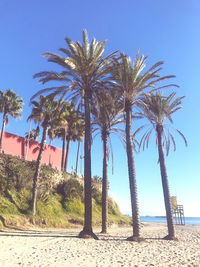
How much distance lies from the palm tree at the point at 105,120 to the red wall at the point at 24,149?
16.3 metres

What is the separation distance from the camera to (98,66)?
54.1 feet

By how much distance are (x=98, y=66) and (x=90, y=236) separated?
12.4 m

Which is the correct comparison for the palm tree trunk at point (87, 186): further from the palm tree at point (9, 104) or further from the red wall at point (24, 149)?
the palm tree at point (9, 104)

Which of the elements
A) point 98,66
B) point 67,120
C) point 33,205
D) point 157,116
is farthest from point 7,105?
point 157,116

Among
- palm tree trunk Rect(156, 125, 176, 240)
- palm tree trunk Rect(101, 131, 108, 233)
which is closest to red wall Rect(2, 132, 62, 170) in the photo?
palm tree trunk Rect(101, 131, 108, 233)

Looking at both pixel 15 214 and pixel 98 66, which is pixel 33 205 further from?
pixel 98 66

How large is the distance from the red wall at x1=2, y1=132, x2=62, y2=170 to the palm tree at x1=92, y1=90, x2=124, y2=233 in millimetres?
16256

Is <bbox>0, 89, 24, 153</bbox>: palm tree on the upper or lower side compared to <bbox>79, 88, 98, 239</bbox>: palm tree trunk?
upper

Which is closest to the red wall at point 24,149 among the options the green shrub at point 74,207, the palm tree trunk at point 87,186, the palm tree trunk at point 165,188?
the green shrub at point 74,207

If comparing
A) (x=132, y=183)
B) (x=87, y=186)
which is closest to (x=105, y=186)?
(x=132, y=183)

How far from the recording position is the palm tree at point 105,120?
56.9 feet

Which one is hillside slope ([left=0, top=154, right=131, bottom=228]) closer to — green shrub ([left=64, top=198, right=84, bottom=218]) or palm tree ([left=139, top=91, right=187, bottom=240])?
green shrub ([left=64, top=198, right=84, bottom=218])

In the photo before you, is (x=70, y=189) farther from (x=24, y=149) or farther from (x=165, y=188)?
(x=165, y=188)

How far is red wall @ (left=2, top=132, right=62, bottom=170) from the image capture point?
3144 cm
